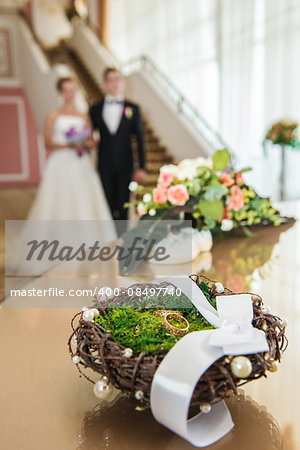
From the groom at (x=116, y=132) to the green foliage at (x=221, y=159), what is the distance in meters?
2.72

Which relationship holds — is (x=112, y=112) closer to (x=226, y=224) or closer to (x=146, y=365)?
(x=226, y=224)

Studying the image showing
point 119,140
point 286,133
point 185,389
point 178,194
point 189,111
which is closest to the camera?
point 185,389

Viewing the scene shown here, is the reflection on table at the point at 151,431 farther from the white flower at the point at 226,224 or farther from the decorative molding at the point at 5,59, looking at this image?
the decorative molding at the point at 5,59

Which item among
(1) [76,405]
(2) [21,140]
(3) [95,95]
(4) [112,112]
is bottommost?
(1) [76,405]

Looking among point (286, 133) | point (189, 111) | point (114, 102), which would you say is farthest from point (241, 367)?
point (189, 111)

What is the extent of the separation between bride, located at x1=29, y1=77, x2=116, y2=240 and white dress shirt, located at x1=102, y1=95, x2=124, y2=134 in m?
0.21

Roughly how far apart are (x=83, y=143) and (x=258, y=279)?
3434 millimetres

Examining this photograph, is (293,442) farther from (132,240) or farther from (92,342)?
(132,240)

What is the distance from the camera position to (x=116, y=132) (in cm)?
447

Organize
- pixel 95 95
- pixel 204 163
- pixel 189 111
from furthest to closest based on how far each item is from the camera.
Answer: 1. pixel 95 95
2. pixel 189 111
3. pixel 204 163

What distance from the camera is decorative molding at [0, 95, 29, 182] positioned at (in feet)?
38.8

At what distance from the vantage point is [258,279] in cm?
Result: 133

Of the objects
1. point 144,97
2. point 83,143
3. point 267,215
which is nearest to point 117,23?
point 144,97

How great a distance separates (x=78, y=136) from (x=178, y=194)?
3.02m
